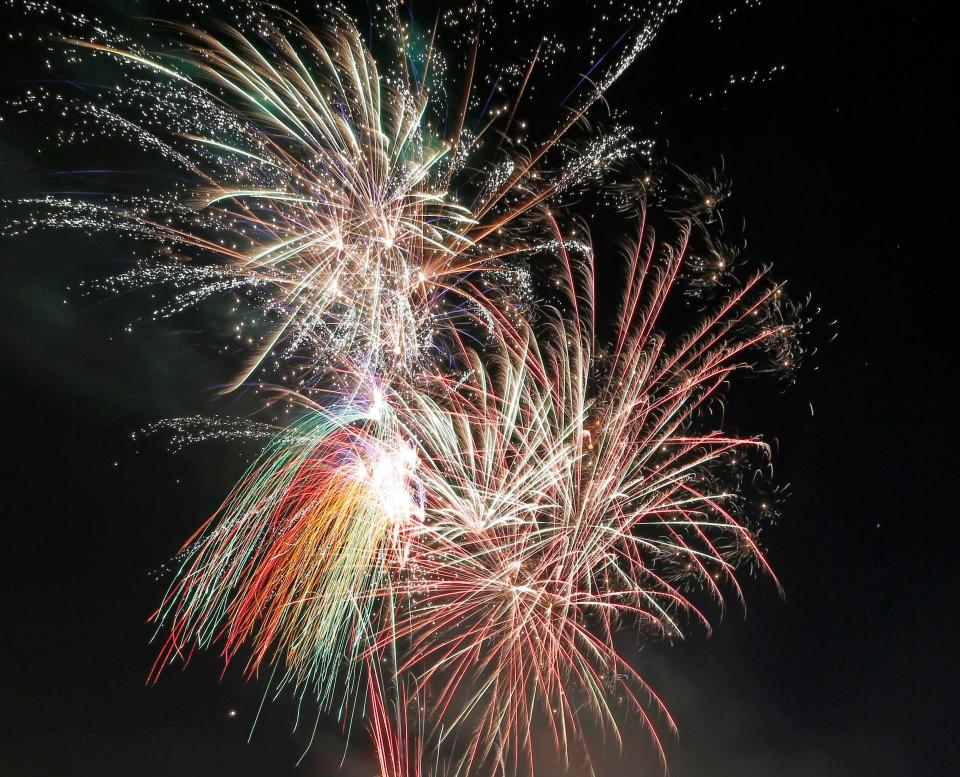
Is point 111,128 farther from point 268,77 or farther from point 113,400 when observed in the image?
point 113,400

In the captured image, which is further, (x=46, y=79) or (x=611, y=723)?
(x=611, y=723)

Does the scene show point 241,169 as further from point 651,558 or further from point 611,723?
point 611,723

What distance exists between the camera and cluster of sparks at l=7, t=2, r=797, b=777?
3.10m

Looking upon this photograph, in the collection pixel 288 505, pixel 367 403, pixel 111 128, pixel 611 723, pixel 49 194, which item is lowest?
pixel 611 723

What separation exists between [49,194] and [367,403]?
2196 mm

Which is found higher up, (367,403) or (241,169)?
(241,169)

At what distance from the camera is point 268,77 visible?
A: 10.1 ft

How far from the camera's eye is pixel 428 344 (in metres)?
3.32

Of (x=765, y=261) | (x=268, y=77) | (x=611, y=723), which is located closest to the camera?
A: (x=268, y=77)

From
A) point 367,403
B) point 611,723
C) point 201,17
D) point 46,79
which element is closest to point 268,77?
point 201,17

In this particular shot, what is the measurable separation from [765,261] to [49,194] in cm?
418

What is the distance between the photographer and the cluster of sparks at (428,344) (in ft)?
10.2

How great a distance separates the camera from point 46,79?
323 centimetres

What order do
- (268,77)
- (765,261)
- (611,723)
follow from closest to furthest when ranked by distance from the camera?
(268,77), (765,261), (611,723)
